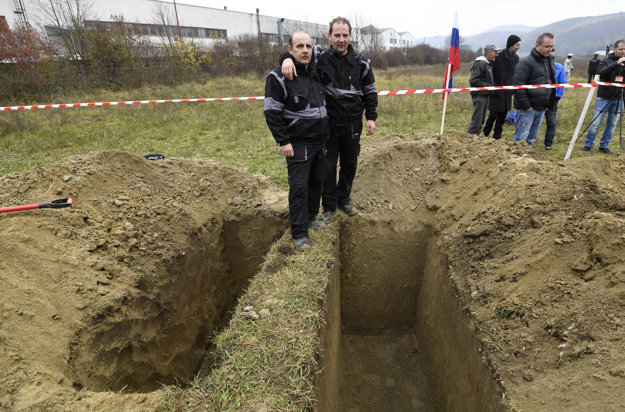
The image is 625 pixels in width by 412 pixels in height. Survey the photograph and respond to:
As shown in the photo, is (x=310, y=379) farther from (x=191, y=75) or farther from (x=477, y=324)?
(x=191, y=75)

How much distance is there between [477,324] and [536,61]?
5.32m

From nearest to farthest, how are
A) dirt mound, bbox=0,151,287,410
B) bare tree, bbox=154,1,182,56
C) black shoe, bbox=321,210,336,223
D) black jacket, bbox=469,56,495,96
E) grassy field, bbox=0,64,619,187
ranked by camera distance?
dirt mound, bbox=0,151,287,410 < black shoe, bbox=321,210,336,223 < black jacket, bbox=469,56,495,96 < grassy field, bbox=0,64,619,187 < bare tree, bbox=154,1,182,56

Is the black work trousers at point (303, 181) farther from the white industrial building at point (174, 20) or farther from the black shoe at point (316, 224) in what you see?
the white industrial building at point (174, 20)

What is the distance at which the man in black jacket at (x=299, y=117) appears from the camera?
306 centimetres

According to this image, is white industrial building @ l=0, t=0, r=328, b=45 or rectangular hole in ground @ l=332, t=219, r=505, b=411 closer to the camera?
rectangular hole in ground @ l=332, t=219, r=505, b=411

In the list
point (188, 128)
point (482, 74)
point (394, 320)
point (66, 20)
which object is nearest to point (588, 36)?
point (66, 20)

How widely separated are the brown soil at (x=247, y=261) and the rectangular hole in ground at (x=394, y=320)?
0.08 metres

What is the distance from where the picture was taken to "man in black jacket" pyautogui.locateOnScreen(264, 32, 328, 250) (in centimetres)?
306

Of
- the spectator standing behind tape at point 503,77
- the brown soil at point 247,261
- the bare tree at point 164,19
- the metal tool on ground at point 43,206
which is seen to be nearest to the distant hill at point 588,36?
the bare tree at point 164,19

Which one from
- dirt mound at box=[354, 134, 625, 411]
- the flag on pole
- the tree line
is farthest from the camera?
the tree line

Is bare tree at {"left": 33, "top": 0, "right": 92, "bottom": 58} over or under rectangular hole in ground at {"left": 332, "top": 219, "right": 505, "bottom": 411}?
over

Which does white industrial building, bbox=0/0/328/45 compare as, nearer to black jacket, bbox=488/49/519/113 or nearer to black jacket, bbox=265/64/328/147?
black jacket, bbox=488/49/519/113

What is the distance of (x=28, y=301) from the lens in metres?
2.66

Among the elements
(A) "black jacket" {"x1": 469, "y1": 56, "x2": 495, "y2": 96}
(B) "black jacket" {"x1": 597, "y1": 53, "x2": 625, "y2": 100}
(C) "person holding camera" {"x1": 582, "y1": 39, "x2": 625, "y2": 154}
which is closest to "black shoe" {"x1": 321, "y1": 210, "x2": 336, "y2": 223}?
(A) "black jacket" {"x1": 469, "y1": 56, "x2": 495, "y2": 96}
